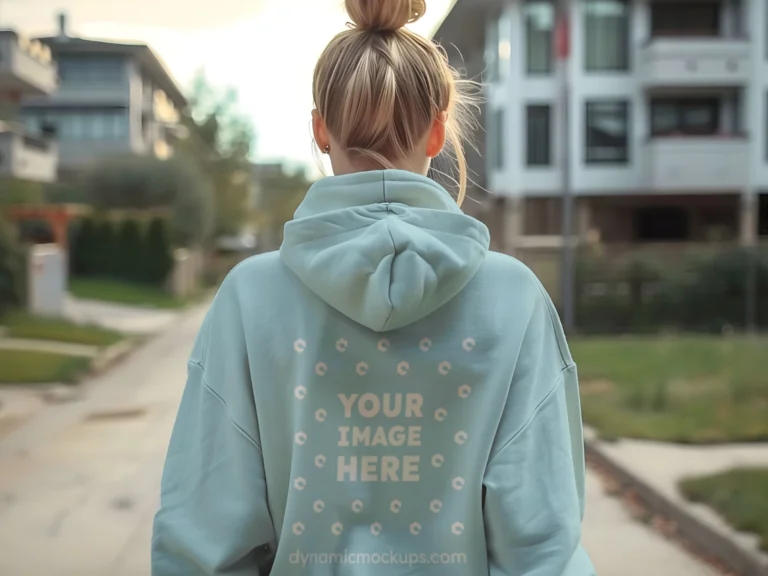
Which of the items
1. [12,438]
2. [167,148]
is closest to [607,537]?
[12,438]

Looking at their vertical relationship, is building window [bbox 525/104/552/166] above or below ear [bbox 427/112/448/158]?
above

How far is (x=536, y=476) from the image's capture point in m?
1.10

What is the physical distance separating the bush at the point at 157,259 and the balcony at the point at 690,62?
11933 millimetres

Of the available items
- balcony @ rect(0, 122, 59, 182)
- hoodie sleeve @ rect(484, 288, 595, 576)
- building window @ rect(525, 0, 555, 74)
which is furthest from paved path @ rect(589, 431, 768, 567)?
balcony @ rect(0, 122, 59, 182)

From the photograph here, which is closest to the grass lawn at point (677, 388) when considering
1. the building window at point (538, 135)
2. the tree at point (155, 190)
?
the building window at point (538, 135)

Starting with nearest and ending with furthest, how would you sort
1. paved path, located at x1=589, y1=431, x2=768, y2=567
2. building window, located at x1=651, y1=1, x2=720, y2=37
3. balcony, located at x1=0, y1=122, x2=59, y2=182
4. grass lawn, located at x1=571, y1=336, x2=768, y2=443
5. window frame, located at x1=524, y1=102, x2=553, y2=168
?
paved path, located at x1=589, y1=431, x2=768, y2=567 → grass lawn, located at x1=571, y1=336, x2=768, y2=443 → balcony, located at x1=0, y1=122, x2=59, y2=182 → window frame, located at x1=524, y1=102, x2=553, y2=168 → building window, located at x1=651, y1=1, x2=720, y2=37

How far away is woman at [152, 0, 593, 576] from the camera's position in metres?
1.08

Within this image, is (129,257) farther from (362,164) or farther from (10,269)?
(362,164)

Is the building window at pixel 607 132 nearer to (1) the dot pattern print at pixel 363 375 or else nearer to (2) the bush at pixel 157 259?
(2) the bush at pixel 157 259

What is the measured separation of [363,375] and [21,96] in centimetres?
2078

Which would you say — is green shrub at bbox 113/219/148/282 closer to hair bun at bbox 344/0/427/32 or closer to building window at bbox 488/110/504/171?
building window at bbox 488/110/504/171

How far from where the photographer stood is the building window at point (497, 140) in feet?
68.9

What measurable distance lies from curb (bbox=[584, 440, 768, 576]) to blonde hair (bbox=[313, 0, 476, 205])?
3485 mm

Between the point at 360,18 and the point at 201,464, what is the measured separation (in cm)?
52
